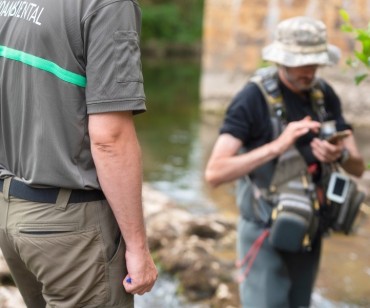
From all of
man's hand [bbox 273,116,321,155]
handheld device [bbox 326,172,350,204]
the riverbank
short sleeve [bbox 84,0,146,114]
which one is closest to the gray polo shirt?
Result: short sleeve [bbox 84,0,146,114]

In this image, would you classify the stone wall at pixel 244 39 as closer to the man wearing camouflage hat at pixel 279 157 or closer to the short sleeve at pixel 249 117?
the man wearing camouflage hat at pixel 279 157

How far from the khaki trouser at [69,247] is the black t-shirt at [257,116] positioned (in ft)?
3.58

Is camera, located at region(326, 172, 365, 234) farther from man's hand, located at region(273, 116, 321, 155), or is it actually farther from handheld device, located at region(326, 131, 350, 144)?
man's hand, located at region(273, 116, 321, 155)

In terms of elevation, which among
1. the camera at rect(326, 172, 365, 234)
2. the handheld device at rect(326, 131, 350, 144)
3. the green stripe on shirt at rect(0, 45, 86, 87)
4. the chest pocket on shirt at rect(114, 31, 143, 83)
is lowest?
the camera at rect(326, 172, 365, 234)

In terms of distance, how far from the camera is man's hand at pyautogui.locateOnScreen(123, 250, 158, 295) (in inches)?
77.9

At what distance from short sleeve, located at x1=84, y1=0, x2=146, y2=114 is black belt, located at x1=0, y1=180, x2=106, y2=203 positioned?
24 cm

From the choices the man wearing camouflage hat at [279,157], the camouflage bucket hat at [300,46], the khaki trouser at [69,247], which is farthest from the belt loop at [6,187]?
the camouflage bucket hat at [300,46]

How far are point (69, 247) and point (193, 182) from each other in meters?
5.76

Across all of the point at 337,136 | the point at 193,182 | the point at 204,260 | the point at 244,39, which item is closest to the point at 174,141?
the point at 244,39

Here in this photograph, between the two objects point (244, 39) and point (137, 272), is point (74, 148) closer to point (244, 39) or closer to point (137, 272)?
point (137, 272)

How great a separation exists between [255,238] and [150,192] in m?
3.40

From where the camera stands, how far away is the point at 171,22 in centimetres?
3181

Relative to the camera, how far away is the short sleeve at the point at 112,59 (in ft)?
6.07

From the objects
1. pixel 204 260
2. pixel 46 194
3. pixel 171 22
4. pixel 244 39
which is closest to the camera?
pixel 46 194
